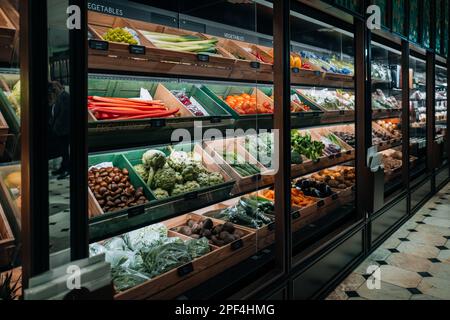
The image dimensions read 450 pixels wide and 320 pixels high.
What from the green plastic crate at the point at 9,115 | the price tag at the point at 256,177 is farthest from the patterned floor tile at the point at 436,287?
the green plastic crate at the point at 9,115

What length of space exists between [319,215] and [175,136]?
184 centimetres

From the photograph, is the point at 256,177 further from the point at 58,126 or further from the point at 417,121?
the point at 417,121

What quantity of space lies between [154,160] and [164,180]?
0.63 ft

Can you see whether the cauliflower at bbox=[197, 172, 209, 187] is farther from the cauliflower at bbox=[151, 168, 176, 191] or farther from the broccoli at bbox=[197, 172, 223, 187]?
the cauliflower at bbox=[151, 168, 176, 191]

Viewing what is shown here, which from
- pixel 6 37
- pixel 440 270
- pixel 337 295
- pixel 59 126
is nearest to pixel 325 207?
pixel 337 295

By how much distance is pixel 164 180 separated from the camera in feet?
8.01

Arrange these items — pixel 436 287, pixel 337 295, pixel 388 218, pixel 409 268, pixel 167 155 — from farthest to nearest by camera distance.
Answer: pixel 388 218
pixel 409 268
pixel 436 287
pixel 337 295
pixel 167 155

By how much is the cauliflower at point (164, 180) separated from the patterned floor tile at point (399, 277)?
2298 mm

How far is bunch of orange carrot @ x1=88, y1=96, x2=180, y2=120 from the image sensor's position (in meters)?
2.15

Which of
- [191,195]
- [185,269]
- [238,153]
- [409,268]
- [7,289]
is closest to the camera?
[7,289]

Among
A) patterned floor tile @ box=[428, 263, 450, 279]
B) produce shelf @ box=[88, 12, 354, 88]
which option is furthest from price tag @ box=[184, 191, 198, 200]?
patterned floor tile @ box=[428, 263, 450, 279]

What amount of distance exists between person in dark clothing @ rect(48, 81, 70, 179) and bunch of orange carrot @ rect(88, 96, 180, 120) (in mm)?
568
